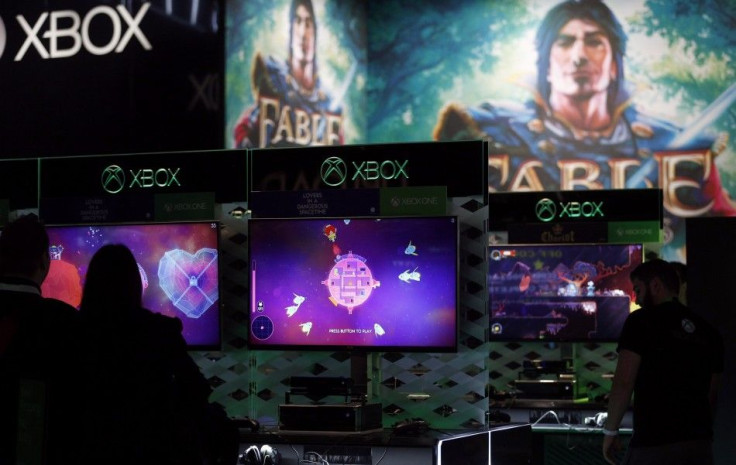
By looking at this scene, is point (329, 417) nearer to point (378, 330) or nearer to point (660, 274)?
point (378, 330)

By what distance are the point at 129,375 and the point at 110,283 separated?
0.85ft

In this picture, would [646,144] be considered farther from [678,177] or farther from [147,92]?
[147,92]

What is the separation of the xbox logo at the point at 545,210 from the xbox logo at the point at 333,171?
2.62m

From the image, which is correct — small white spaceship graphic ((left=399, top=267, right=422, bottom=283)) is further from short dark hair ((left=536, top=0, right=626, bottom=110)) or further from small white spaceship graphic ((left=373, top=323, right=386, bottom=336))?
short dark hair ((left=536, top=0, right=626, bottom=110))

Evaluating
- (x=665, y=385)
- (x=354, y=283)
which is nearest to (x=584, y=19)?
(x=354, y=283)

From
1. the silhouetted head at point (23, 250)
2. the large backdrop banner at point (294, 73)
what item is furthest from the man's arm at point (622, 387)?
the large backdrop banner at point (294, 73)

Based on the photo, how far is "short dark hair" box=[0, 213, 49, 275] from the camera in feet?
10.9

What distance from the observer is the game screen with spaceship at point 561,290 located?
7.54 meters

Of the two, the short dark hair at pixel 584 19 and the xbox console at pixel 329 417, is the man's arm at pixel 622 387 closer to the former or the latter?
the xbox console at pixel 329 417

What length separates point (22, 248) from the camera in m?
3.34

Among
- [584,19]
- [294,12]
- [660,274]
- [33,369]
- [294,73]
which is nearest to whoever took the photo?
[33,369]

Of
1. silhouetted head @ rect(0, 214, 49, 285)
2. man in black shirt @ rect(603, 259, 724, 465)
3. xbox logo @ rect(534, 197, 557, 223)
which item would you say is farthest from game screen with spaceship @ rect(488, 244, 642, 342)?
silhouetted head @ rect(0, 214, 49, 285)

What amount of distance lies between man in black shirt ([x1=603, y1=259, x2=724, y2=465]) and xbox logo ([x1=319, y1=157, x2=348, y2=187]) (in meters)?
1.43

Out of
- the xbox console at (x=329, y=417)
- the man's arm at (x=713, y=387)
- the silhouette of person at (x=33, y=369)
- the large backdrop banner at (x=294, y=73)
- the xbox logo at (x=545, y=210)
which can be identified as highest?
the large backdrop banner at (x=294, y=73)
